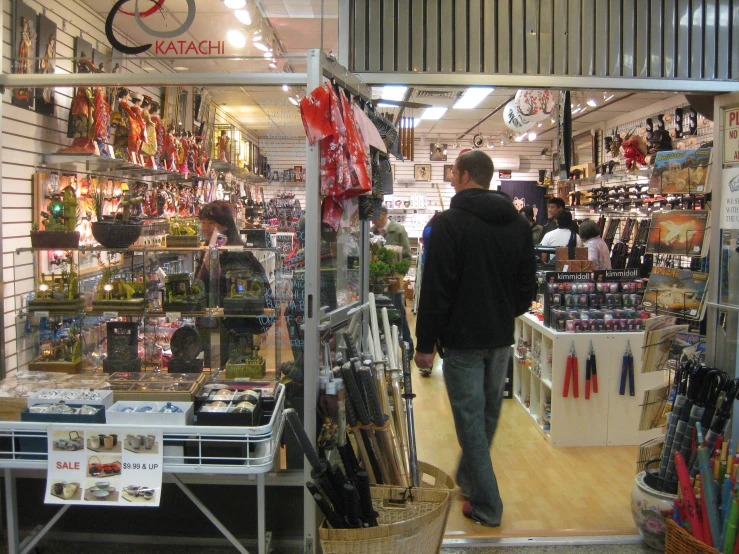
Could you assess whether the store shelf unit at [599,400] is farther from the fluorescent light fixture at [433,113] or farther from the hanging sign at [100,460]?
the fluorescent light fixture at [433,113]

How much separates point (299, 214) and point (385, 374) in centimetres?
87

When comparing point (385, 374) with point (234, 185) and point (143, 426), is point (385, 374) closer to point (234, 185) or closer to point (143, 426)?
point (143, 426)

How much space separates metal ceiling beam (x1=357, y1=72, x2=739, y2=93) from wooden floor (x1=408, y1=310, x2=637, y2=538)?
2.19m

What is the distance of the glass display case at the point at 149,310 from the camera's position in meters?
3.03

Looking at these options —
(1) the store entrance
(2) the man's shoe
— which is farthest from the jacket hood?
(2) the man's shoe

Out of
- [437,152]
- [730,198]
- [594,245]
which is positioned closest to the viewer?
[730,198]

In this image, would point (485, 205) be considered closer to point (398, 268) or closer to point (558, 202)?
point (398, 268)

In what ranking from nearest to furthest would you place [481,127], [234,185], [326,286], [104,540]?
[326,286] → [104,540] → [234,185] → [481,127]

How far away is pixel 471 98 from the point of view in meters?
9.27

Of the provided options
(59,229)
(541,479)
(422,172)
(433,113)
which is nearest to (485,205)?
(541,479)

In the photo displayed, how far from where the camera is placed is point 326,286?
274 cm

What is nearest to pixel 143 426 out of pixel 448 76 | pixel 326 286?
pixel 326 286

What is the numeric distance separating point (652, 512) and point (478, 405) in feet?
3.05

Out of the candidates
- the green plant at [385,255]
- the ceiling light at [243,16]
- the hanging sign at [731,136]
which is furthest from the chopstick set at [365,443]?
the ceiling light at [243,16]
